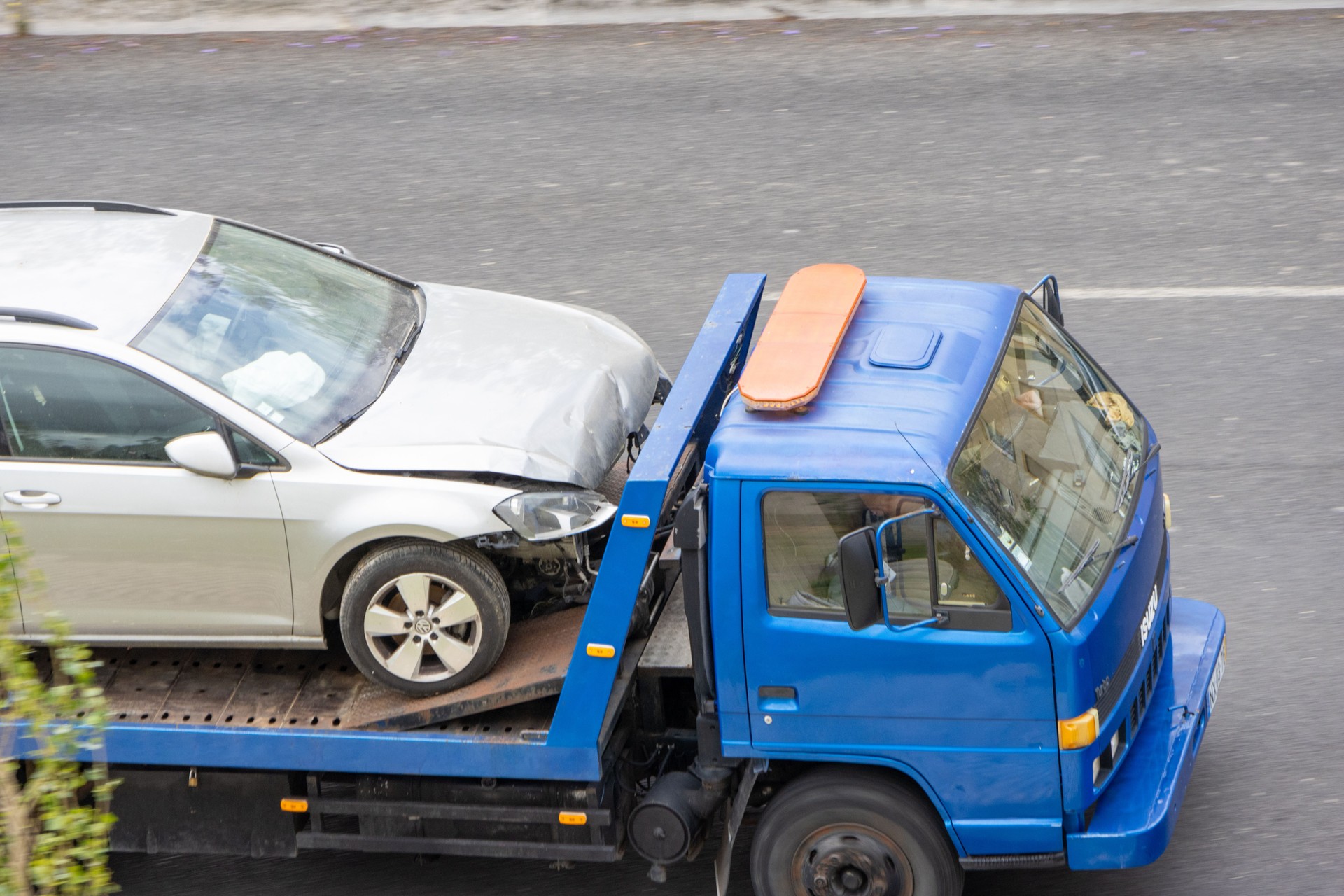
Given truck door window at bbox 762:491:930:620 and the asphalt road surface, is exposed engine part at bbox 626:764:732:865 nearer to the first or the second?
the asphalt road surface

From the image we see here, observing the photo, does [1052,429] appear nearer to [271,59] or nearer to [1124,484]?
[1124,484]

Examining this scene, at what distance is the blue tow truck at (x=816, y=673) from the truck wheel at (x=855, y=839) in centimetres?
1

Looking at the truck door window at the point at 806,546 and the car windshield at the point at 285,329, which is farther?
the car windshield at the point at 285,329

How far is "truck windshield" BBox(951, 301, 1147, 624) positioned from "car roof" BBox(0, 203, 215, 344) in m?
3.18

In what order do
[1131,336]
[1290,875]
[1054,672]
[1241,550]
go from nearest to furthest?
[1054,672]
[1290,875]
[1241,550]
[1131,336]

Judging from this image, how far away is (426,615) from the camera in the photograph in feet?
18.2

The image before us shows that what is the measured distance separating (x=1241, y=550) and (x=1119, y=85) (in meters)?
6.06

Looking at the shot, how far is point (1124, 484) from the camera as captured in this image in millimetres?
5523

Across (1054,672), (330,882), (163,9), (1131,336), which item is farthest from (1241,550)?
(163,9)

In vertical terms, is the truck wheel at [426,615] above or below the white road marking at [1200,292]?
above

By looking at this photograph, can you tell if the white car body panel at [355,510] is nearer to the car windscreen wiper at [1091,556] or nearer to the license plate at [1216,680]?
the car windscreen wiper at [1091,556]

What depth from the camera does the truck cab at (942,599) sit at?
4.86m

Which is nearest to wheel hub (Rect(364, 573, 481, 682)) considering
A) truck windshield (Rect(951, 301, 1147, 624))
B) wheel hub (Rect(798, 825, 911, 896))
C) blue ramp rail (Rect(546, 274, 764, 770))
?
blue ramp rail (Rect(546, 274, 764, 770))

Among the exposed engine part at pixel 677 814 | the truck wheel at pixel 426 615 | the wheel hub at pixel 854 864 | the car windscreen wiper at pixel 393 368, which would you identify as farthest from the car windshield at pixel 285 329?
the wheel hub at pixel 854 864
